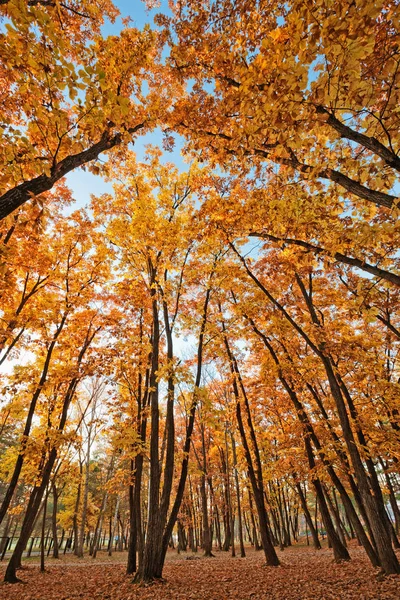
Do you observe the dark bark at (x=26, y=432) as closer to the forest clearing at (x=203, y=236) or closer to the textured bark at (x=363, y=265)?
the forest clearing at (x=203, y=236)

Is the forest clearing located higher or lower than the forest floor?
higher

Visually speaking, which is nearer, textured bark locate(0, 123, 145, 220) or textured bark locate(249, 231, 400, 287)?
textured bark locate(0, 123, 145, 220)

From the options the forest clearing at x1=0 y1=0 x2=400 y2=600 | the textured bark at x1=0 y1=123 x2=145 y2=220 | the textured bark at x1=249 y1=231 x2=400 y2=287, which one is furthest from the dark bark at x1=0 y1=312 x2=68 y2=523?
the textured bark at x1=249 y1=231 x2=400 y2=287

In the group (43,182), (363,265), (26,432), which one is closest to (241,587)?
(26,432)

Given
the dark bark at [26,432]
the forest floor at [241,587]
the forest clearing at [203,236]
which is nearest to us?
the forest clearing at [203,236]

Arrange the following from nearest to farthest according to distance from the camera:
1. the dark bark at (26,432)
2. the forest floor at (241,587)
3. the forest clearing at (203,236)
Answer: the forest clearing at (203,236)
the forest floor at (241,587)
the dark bark at (26,432)

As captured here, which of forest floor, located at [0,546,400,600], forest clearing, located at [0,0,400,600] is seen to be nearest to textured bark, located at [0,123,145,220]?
forest clearing, located at [0,0,400,600]

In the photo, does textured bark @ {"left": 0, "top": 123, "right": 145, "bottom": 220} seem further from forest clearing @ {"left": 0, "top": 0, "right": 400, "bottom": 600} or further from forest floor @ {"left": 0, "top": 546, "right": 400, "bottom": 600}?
forest floor @ {"left": 0, "top": 546, "right": 400, "bottom": 600}

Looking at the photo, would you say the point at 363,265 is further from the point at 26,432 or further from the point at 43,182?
the point at 26,432

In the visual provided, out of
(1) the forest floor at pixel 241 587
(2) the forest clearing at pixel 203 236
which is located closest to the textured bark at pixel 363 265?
(2) the forest clearing at pixel 203 236

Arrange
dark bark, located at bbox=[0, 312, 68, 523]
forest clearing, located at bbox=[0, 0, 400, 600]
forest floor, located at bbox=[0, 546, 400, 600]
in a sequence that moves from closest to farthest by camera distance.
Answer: forest clearing, located at bbox=[0, 0, 400, 600] → forest floor, located at bbox=[0, 546, 400, 600] → dark bark, located at bbox=[0, 312, 68, 523]

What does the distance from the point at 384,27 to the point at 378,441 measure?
927 cm

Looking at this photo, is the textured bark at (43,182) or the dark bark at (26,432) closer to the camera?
the textured bark at (43,182)

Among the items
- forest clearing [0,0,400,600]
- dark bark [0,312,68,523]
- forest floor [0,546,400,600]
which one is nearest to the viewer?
forest clearing [0,0,400,600]
